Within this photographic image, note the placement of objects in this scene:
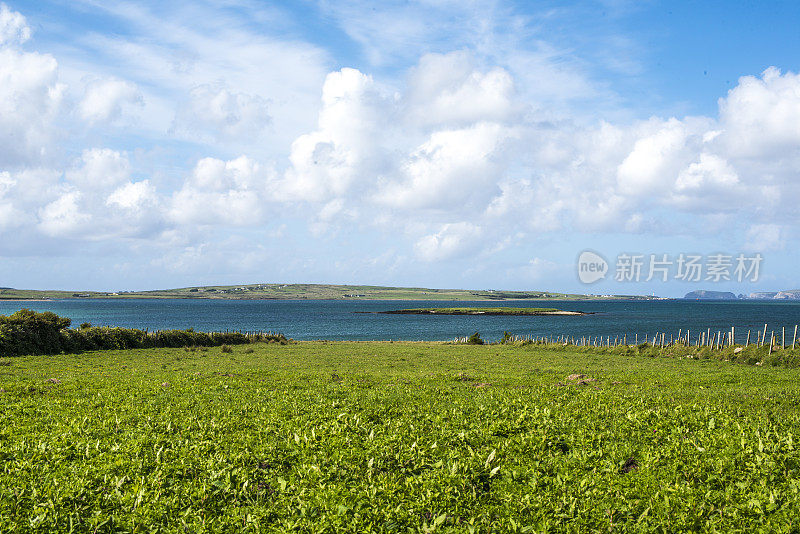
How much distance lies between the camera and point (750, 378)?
31016 mm

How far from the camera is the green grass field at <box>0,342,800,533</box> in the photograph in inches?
376

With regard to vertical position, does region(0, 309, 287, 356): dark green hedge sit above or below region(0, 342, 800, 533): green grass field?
below

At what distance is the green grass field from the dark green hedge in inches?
1394

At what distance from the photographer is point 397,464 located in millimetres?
11875

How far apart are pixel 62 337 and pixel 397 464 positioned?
179ft

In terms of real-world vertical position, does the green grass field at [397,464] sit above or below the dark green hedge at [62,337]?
above

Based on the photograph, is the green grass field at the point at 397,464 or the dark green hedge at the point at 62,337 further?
the dark green hedge at the point at 62,337

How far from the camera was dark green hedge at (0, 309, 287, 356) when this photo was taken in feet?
156

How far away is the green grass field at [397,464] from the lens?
9.55m

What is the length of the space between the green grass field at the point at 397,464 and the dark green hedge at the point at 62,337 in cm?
3541

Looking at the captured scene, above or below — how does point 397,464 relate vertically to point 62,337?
above

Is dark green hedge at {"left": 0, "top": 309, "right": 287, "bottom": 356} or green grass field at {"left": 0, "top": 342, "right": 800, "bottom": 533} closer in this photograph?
green grass field at {"left": 0, "top": 342, "right": 800, "bottom": 533}

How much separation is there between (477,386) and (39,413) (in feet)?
59.0

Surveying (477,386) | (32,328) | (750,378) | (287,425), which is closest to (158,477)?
(287,425)
